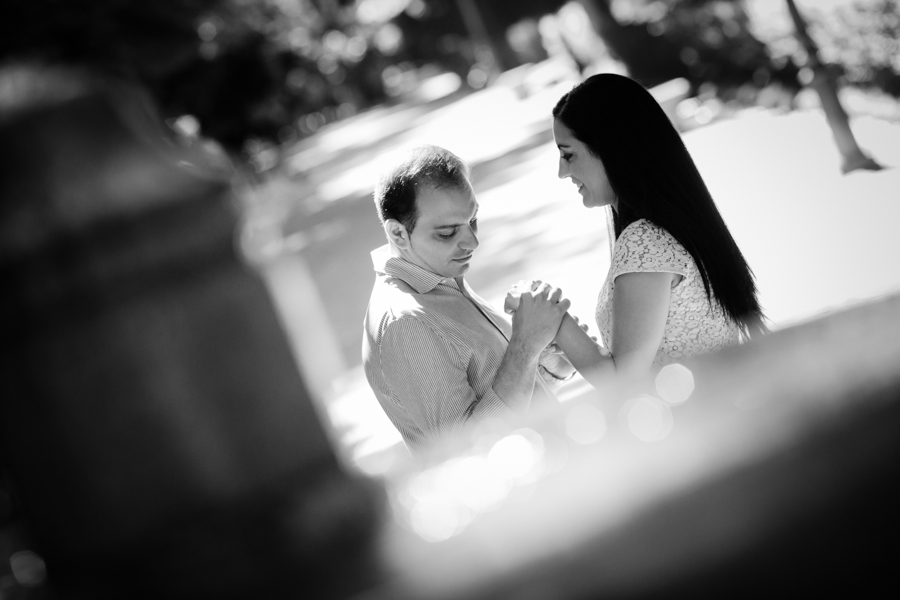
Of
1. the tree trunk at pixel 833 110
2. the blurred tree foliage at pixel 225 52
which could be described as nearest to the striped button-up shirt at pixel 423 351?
the blurred tree foliage at pixel 225 52

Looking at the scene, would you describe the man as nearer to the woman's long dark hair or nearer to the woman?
the woman

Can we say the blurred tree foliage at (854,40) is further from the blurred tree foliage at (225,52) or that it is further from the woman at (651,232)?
the blurred tree foliage at (225,52)

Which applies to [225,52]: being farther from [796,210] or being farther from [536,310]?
[796,210]

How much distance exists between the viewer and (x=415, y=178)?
2102mm

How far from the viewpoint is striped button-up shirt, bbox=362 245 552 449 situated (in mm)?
2127

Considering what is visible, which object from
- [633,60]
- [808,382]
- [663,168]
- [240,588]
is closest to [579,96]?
[663,168]

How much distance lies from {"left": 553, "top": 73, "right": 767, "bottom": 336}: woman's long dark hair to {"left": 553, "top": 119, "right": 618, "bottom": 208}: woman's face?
0.02m

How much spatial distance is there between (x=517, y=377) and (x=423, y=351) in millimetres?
279

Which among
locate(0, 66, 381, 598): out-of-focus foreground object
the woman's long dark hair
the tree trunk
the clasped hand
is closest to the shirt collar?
the clasped hand

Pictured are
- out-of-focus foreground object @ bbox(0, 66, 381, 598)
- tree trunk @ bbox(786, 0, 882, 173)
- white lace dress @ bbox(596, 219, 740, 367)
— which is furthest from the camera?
tree trunk @ bbox(786, 0, 882, 173)

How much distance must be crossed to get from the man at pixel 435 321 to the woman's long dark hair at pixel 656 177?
36cm

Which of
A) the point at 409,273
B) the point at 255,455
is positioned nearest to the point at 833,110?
the point at 409,273

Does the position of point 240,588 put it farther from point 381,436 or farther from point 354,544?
point 381,436

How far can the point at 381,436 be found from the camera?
2.14 metres
